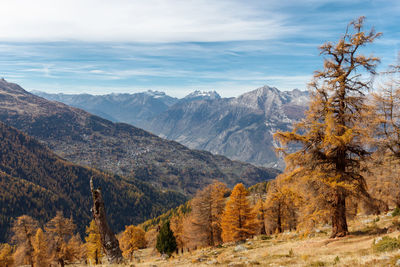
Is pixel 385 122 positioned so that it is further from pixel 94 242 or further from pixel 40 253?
pixel 94 242

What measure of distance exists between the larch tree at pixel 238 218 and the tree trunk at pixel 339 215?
28.4 meters

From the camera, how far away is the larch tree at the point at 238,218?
48.4 meters

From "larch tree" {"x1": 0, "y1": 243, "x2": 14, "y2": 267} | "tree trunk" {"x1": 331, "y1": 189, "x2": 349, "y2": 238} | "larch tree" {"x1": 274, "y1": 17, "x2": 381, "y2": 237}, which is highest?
"larch tree" {"x1": 274, "y1": 17, "x2": 381, "y2": 237}

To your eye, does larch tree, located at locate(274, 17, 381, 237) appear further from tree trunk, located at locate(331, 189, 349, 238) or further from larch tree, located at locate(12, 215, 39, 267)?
larch tree, located at locate(12, 215, 39, 267)

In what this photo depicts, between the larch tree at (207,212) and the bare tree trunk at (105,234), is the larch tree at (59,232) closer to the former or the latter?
the larch tree at (207,212)

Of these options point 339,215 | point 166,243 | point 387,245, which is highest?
Result: point 387,245

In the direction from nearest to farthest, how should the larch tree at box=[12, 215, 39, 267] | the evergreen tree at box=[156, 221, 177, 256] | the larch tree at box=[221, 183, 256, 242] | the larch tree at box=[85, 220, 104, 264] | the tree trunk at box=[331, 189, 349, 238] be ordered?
the tree trunk at box=[331, 189, 349, 238] → the larch tree at box=[221, 183, 256, 242] → the evergreen tree at box=[156, 221, 177, 256] → the larch tree at box=[12, 215, 39, 267] → the larch tree at box=[85, 220, 104, 264]

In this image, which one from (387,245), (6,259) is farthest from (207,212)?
(6,259)

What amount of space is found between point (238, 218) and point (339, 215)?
29649 millimetres

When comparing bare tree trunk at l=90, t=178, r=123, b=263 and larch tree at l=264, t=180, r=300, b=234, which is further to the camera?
larch tree at l=264, t=180, r=300, b=234

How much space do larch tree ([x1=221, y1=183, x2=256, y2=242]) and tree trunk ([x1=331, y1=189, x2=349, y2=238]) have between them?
28.4m

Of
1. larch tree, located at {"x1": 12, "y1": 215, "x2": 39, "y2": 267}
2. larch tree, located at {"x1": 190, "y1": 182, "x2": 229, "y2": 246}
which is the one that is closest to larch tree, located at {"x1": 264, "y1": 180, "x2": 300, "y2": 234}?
larch tree, located at {"x1": 190, "y1": 182, "x2": 229, "y2": 246}

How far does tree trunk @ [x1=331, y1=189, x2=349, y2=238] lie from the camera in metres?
20.7

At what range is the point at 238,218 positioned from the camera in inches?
1916
